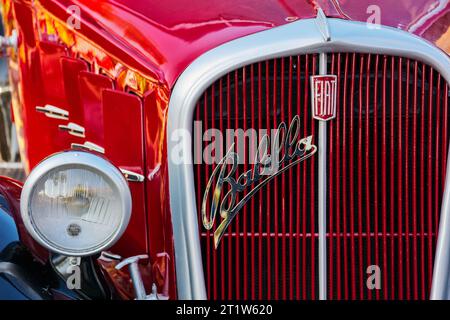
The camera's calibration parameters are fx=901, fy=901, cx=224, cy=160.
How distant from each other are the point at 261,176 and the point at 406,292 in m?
0.58

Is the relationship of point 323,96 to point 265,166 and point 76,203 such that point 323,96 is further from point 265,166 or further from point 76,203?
point 76,203

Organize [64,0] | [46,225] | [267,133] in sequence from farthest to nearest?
[64,0]
[267,133]
[46,225]

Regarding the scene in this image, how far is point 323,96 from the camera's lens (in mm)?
2588

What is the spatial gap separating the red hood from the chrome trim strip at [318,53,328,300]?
26 cm

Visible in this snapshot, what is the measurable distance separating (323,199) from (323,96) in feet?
1.00

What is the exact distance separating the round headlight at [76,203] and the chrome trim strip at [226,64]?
0.24m

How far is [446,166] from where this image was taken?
8.80 feet

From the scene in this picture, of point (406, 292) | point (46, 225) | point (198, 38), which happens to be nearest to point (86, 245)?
point (46, 225)

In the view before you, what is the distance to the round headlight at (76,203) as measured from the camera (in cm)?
243

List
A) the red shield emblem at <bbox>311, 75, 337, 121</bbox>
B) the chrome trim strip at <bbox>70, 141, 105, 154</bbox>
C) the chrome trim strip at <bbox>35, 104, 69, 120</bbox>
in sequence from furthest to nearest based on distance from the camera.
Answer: the chrome trim strip at <bbox>35, 104, 69, 120</bbox> → the chrome trim strip at <bbox>70, 141, 105, 154</bbox> → the red shield emblem at <bbox>311, 75, 337, 121</bbox>

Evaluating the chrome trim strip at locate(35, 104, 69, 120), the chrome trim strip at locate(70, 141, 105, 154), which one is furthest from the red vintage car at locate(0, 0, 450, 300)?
the chrome trim strip at locate(35, 104, 69, 120)

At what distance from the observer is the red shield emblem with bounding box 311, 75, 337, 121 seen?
258 centimetres

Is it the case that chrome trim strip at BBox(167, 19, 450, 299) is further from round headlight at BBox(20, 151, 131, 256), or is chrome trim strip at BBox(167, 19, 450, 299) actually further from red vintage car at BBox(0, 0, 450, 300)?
round headlight at BBox(20, 151, 131, 256)
